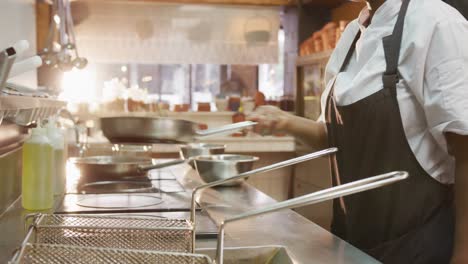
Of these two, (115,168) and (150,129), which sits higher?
(150,129)

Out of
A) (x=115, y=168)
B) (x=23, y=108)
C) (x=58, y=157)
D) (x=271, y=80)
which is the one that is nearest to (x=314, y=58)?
(x=271, y=80)

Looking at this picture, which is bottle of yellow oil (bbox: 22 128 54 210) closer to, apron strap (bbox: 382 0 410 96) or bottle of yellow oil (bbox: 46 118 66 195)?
bottle of yellow oil (bbox: 46 118 66 195)

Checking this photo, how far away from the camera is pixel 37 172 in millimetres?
1484

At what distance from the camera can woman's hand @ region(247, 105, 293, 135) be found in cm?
164

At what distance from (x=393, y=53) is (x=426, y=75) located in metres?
0.12

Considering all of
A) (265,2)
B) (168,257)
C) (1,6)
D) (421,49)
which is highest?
(265,2)

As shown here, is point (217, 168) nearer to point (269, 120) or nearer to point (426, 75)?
point (269, 120)

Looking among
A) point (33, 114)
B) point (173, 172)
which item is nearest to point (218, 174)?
point (173, 172)

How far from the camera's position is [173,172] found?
100 inches

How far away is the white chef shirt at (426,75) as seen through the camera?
126 centimetres

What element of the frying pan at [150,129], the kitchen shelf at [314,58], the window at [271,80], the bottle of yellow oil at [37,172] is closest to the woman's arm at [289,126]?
the frying pan at [150,129]

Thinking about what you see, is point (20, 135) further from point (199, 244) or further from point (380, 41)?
point (380, 41)

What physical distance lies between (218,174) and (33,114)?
749 mm

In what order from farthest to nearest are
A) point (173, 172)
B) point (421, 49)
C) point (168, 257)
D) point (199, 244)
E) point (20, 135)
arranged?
1. point (173, 172)
2. point (20, 135)
3. point (421, 49)
4. point (199, 244)
5. point (168, 257)
